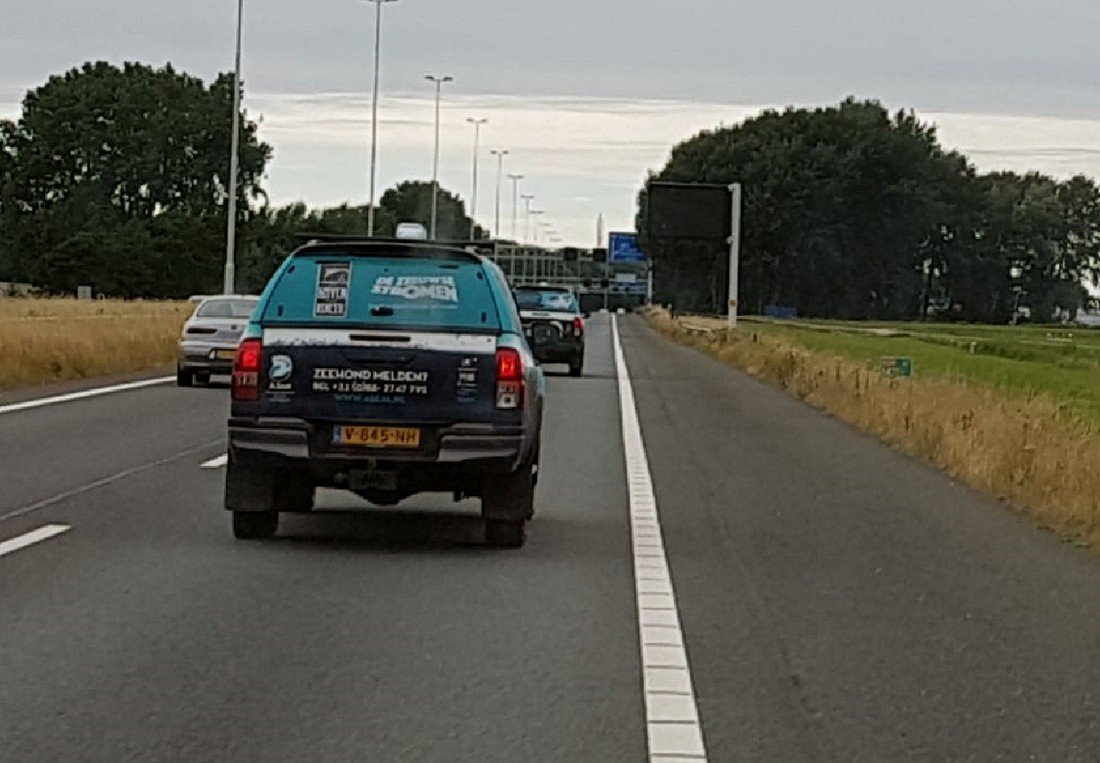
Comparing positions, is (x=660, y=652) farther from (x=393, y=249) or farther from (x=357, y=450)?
(x=393, y=249)

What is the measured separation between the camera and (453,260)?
504 inches

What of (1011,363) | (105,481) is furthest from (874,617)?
(1011,363)

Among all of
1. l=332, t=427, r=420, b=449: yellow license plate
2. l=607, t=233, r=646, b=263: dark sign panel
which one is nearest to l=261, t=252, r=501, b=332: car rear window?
l=332, t=427, r=420, b=449: yellow license plate

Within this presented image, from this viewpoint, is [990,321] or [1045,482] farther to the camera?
[990,321]

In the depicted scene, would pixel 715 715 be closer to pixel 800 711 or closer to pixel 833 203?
pixel 800 711

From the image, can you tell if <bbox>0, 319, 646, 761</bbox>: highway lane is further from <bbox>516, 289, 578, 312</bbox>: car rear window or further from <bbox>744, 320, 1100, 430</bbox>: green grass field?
<bbox>516, 289, 578, 312</bbox>: car rear window

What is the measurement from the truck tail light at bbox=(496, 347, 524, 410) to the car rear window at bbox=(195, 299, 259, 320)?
63.6ft

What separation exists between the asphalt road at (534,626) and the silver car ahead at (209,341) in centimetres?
1283

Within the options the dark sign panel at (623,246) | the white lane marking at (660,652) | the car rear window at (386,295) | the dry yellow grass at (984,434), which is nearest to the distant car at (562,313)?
the dry yellow grass at (984,434)

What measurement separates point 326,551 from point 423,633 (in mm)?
3012

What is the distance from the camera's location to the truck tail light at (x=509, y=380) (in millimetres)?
12203

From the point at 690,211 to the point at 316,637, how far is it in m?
48.7

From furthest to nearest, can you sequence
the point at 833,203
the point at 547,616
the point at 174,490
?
the point at 833,203, the point at 174,490, the point at 547,616

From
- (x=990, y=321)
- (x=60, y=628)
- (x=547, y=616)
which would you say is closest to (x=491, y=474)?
(x=547, y=616)
